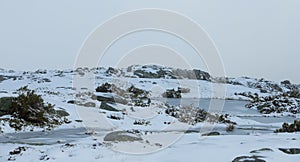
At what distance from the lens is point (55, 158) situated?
28.8 ft

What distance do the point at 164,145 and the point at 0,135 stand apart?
6.78 meters

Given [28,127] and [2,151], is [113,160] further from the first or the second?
[28,127]

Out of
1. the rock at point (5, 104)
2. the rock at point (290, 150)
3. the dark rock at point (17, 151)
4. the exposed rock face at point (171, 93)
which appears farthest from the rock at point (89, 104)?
the exposed rock face at point (171, 93)

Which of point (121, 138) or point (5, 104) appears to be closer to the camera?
point (121, 138)

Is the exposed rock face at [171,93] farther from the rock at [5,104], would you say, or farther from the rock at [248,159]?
the rock at [248,159]

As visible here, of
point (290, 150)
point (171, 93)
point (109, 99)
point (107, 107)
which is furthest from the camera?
point (171, 93)

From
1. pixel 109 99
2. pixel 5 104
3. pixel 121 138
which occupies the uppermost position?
pixel 109 99

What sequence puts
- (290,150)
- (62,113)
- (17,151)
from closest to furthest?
1. (290,150)
2. (17,151)
3. (62,113)

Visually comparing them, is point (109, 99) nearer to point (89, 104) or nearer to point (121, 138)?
point (89, 104)

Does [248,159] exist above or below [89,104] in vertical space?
below

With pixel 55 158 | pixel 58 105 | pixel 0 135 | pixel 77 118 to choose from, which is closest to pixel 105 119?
pixel 77 118

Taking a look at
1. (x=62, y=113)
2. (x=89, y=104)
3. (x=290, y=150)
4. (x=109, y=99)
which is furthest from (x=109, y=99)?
(x=290, y=150)

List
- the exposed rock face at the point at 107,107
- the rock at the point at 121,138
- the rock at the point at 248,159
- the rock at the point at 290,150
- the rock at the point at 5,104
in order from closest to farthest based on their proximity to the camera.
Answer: the rock at the point at 248,159 < the rock at the point at 290,150 < the rock at the point at 121,138 < the rock at the point at 5,104 < the exposed rock face at the point at 107,107

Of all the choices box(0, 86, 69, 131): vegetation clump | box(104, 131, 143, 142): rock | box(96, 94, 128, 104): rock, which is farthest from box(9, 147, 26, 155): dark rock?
box(96, 94, 128, 104): rock
